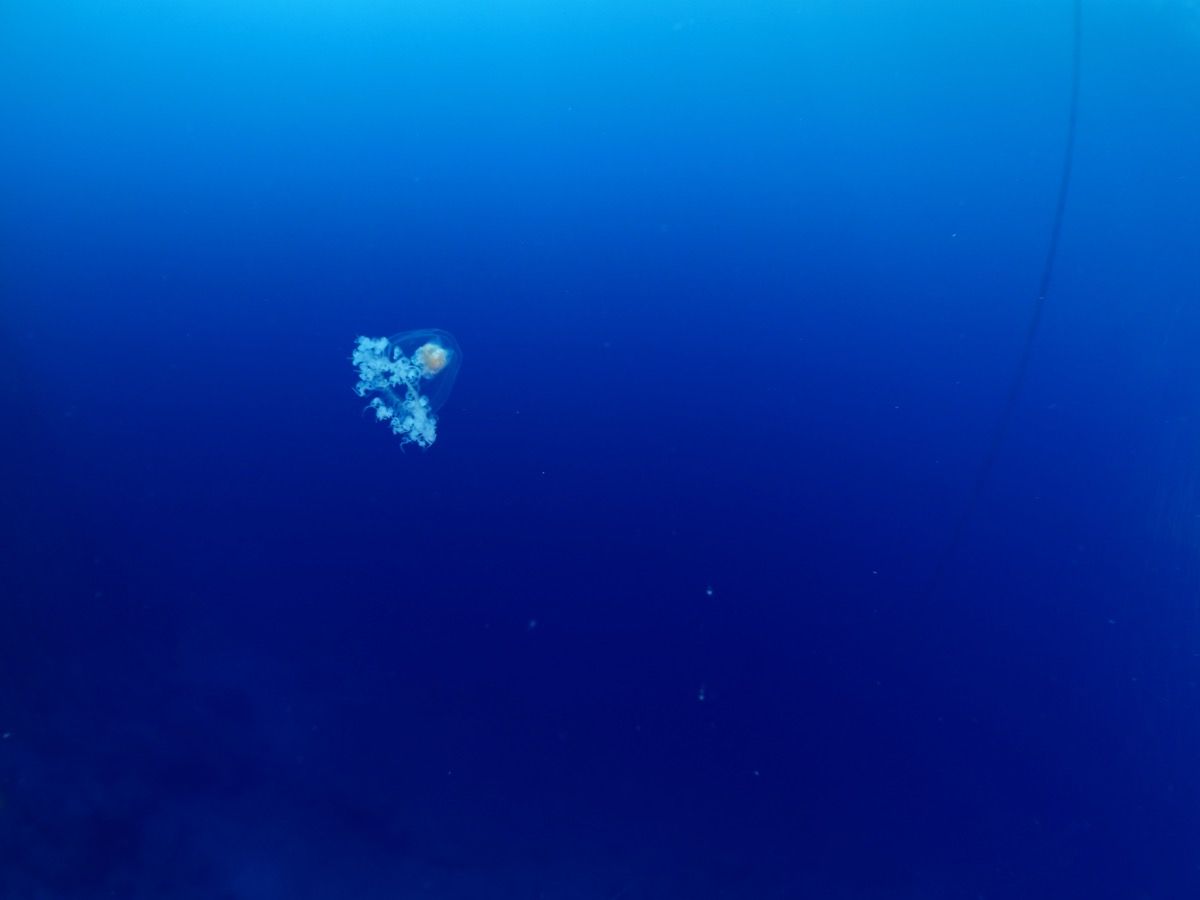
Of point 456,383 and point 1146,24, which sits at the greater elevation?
point 1146,24

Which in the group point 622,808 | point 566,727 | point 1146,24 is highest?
point 1146,24

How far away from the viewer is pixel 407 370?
6.39 ft

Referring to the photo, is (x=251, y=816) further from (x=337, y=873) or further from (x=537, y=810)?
(x=537, y=810)

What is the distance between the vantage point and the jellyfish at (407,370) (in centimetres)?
197

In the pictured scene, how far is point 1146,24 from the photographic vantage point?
5.97 feet

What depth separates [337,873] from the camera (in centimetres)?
204

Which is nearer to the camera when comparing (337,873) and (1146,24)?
(1146,24)

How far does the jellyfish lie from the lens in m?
1.97

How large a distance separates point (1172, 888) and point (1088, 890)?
214mm

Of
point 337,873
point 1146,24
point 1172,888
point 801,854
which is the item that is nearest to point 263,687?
point 337,873

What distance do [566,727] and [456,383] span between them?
99 cm

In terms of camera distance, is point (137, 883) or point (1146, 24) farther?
point (137, 883)

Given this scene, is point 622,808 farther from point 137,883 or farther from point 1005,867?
point 137,883

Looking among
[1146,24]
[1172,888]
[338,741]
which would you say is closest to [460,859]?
[338,741]
